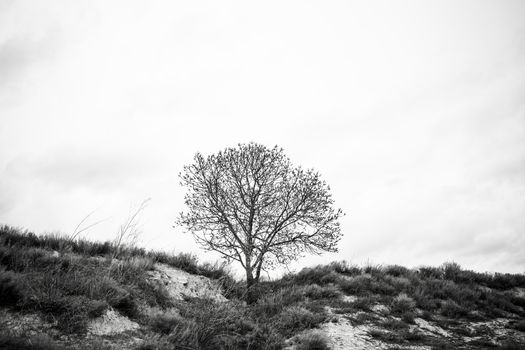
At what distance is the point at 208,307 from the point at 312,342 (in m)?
2.74

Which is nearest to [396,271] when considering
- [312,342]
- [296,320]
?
[296,320]

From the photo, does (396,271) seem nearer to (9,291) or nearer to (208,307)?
(208,307)

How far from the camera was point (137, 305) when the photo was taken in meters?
7.80

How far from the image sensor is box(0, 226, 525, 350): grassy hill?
6105 millimetres

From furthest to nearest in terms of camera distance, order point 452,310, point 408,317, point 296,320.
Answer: point 452,310, point 408,317, point 296,320

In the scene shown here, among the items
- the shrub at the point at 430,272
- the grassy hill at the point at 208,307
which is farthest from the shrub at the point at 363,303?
the shrub at the point at 430,272

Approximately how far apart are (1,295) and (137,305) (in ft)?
9.10

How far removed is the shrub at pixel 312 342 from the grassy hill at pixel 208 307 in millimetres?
25

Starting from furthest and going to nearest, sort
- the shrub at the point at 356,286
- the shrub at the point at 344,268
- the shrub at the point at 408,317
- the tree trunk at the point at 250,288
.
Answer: the shrub at the point at 344,268 < the shrub at the point at 356,286 < the tree trunk at the point at 250,288 < the shrub at the point at 408,317

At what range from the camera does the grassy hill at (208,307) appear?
20.0ft

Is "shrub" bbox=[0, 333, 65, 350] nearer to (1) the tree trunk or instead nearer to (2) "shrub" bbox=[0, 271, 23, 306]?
(2) "shrub" bbox=[0, 271, 23, 306]

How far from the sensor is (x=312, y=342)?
7727 mm

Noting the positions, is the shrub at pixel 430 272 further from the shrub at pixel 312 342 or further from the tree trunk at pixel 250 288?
the shrub at pixel 312 342

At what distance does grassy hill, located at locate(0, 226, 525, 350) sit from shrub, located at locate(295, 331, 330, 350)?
25 millimetres
